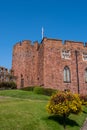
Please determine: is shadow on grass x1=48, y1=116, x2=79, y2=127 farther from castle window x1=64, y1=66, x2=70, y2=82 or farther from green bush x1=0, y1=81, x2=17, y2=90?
castle window x1=64, y1=66, x2=70, y2=82

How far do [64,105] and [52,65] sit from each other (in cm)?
2106

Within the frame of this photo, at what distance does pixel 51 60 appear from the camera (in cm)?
3584

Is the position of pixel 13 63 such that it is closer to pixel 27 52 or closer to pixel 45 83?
pixel 27 52

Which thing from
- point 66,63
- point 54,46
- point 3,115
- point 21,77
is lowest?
point 3,115

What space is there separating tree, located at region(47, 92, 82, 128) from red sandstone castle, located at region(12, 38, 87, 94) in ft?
62.0

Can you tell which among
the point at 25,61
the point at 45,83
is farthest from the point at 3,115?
the point at 25,61

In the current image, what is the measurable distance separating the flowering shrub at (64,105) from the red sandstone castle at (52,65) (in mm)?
18903

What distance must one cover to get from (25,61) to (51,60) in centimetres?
451

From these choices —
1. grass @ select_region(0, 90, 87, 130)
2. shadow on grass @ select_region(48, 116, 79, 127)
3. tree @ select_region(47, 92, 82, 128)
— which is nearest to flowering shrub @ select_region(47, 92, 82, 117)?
tree @ select_region(47, 92, 82, 128)

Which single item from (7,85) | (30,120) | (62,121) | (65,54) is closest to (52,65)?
(65,54)

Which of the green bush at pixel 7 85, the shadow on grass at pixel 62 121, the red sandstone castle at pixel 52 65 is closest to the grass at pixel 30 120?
the shadow on grass at pixel 62 121

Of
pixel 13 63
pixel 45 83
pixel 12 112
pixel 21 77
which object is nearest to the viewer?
pixel 12 112

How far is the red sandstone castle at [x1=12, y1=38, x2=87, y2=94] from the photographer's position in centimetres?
3534

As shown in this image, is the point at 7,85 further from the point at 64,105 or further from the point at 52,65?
the point at 64,105
